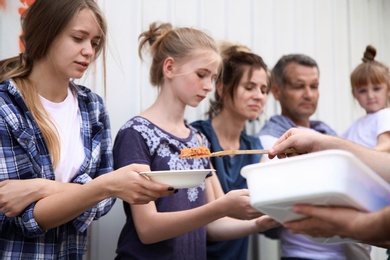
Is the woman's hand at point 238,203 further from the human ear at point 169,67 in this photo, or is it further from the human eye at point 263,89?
the human eye at point 263,89

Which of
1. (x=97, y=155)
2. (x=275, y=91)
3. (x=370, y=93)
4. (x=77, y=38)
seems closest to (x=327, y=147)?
(x=97, y=155)

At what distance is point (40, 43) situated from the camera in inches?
58.5

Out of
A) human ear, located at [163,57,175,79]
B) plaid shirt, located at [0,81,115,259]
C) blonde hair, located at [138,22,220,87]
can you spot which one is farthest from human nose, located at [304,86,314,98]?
plaid shirt, located at [0,81,115,259]

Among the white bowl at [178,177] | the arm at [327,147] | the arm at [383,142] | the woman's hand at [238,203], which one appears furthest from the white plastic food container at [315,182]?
the arm at [383,142]

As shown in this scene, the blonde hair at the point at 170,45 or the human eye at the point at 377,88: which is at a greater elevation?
the blonde hair at the point at 170,45

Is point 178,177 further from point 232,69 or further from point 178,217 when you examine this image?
point 232,69

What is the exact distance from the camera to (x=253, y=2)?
2672mm

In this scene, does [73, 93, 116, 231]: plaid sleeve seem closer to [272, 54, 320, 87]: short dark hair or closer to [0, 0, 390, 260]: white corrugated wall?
[0, 0, 390, 260]: white corrugated wall

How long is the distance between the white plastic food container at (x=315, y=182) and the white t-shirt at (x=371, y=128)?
4.79 ft

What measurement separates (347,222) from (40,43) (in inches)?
40.4

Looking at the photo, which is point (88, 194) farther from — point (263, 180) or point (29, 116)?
point (263, 180)

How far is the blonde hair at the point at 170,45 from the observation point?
1.85 meters

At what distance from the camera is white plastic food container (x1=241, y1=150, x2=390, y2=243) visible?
0.90 m

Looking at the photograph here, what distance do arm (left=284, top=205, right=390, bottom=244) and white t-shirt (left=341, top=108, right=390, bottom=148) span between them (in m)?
1.51
